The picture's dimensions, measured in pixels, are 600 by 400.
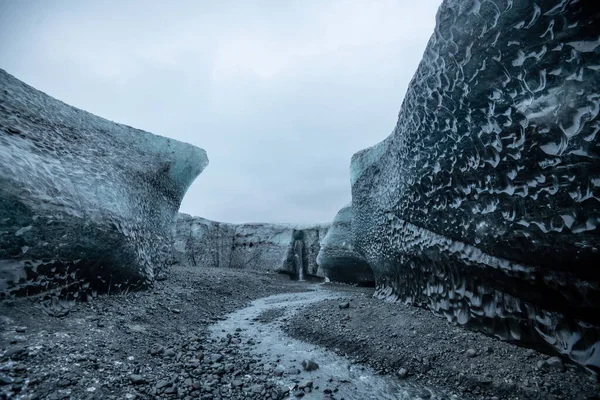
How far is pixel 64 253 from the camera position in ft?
8.79

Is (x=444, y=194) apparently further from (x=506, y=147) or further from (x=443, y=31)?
(x=443, y=31)

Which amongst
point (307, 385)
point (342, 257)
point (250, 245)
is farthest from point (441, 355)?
point (250, 245)

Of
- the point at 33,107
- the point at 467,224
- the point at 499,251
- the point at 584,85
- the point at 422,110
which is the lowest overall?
the point at 499,251

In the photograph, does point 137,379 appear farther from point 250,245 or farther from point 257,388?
point 250,245

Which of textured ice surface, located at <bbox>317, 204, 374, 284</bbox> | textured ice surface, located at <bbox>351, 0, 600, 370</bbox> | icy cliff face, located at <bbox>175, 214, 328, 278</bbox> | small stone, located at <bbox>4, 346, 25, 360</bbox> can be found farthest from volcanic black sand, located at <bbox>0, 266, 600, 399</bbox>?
icy cliff face, located at <bbox>175, 214, 328, 278</bbox>

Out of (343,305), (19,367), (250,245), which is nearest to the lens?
(19,367)

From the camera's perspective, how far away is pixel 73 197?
9.64ft

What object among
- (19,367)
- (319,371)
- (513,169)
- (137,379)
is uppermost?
(513,169)

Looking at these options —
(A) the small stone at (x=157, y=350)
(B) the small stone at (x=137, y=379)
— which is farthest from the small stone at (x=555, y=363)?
(A) the small stone at (x=157, y=350)

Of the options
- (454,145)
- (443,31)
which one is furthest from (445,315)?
(443,31)

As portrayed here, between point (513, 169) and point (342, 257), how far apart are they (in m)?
6.57

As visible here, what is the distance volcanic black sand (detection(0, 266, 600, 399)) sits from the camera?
1.67 meters

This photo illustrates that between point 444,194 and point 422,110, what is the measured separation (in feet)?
2.86

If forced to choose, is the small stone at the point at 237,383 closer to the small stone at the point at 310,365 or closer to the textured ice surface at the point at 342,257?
the small stone at the point at 310,365
